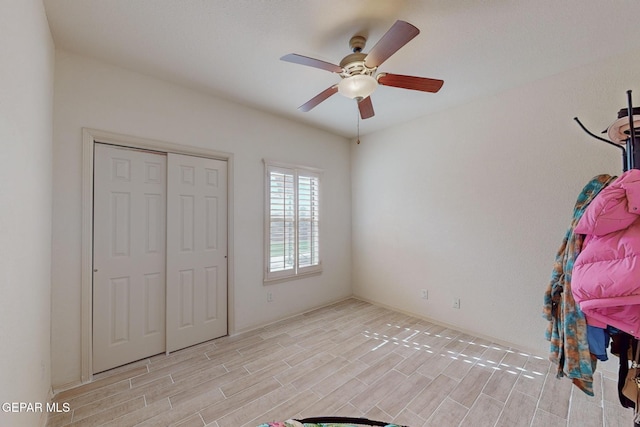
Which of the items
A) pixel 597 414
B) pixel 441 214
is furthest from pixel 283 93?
pixel 597 414

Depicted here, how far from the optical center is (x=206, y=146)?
2875 millimetres

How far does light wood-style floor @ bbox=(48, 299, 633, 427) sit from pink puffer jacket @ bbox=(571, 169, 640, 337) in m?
1.25

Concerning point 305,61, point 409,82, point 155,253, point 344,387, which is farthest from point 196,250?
point 409,82

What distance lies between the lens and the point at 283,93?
2.86m

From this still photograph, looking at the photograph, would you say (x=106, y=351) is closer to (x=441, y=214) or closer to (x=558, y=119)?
(x=441, y=214)

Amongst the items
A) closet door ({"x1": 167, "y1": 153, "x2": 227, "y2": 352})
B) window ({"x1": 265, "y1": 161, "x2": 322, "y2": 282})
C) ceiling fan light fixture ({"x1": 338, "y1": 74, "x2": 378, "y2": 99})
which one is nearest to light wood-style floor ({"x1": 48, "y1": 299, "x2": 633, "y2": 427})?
closet door ({"x1": 167, "y1": 153, "x2": 227, "y2": 352})

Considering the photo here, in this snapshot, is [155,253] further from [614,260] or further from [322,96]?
[614,260]

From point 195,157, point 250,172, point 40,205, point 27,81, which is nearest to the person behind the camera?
point 27,81

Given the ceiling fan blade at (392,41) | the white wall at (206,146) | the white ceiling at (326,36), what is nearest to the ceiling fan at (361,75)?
the ceiling fan blade at (392,41)

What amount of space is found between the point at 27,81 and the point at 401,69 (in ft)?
8.79

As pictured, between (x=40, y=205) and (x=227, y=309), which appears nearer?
(x=40, y=205)

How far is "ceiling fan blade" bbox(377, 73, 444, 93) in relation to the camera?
188 centimetres

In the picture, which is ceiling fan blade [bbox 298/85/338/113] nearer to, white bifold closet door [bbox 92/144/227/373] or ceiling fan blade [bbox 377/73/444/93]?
ceiling fan blade [bbox 377/73/444/93]

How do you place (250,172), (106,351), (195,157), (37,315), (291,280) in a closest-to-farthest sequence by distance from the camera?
(37,315) < (106,351) < (195,157) < (250,172) < (291,280)
